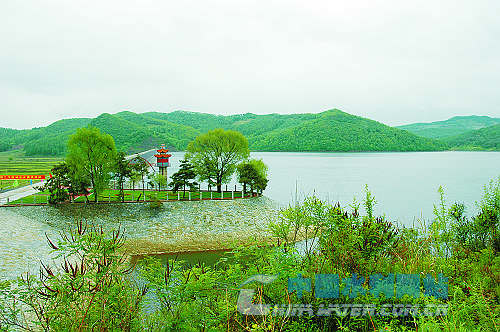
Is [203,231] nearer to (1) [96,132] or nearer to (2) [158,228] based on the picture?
(2) [158,228]

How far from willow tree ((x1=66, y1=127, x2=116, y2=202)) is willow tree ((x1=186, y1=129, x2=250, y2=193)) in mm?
9781

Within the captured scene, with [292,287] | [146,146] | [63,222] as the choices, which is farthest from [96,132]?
[146,146]

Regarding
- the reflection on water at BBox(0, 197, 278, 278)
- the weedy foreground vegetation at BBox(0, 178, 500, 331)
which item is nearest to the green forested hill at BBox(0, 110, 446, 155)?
the reflection on water at BBox(0, 197, 278, 278)

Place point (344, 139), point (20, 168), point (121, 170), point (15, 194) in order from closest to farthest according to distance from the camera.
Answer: point (121, 170)
point (15, 194)
point (20, 168)
point (344, 139)

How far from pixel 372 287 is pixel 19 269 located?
19.5m

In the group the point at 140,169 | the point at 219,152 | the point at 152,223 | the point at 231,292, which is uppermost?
the point at 219,152

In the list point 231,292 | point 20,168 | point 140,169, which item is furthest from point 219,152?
point 20,168

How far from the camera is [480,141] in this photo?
5674 inches

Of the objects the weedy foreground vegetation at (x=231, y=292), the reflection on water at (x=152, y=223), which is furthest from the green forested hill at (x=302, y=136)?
the weedy foreground vegetation at (x=231, y=292)

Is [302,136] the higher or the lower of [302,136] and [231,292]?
the higher

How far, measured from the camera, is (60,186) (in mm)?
27844

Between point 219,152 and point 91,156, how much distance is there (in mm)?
14066

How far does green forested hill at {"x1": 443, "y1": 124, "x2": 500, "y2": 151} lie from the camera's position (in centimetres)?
13689

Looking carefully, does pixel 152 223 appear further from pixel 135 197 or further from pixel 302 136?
pixel 302 136
